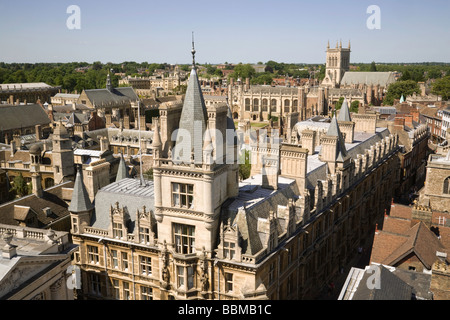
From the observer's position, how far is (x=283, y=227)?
101ft

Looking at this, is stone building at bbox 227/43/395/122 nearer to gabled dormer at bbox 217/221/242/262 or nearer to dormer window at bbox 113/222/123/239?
dormer window at bbox 113/222/123/239

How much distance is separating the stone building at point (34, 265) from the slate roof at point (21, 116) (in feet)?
220

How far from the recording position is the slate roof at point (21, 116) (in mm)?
86938

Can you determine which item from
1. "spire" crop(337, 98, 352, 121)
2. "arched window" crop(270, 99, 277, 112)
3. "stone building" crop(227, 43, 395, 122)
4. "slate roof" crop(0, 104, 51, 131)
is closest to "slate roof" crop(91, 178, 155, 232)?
"spire" crop(337, 98, 352, 121)

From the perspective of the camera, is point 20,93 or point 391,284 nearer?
point 391,284

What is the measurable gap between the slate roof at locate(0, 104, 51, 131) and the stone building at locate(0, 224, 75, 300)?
67169 mm

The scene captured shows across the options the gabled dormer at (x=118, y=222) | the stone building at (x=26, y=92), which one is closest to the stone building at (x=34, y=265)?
the gabled dormer at (x=118, y=222)

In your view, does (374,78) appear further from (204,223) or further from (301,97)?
(204,223)

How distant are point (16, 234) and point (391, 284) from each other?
78.3 feet

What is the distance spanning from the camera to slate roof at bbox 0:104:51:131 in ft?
285

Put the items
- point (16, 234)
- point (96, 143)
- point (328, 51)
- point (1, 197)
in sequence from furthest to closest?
point (328, 51) < point (96, 143) < point (1, 197) < point (16, 234)

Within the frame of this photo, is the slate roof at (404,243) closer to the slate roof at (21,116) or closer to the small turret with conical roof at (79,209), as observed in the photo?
the small turret with conical roof at (79,209)
